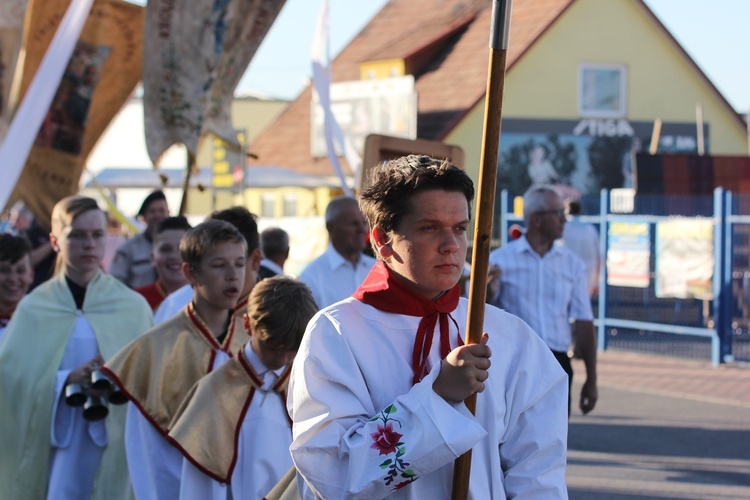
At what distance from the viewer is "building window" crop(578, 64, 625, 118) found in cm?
2998

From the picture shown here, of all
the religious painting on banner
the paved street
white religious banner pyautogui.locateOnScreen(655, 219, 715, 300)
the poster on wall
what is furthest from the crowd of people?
the poster on wall

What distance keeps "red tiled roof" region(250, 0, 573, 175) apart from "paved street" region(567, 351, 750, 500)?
48.1 ft

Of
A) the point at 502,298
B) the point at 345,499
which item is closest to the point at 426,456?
the point at 345,499

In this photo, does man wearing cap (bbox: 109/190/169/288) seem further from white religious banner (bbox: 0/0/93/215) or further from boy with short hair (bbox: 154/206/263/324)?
boy with short hair (bbox: 154/206/263/324)

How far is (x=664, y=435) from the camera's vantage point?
33.9ft

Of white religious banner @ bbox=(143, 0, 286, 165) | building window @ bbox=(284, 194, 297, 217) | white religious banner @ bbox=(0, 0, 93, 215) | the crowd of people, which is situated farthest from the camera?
building window @ bbox=(284, 194, 297, 217)

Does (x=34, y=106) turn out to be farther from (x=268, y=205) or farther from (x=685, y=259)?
(x=268, y=205)

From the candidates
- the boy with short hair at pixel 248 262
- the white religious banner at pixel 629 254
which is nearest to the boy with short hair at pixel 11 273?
the boy with short hair at pixel 248 262

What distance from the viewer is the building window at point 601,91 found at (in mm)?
29984

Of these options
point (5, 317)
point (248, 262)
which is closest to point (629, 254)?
point (248, 262)

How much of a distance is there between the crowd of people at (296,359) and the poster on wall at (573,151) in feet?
67.5

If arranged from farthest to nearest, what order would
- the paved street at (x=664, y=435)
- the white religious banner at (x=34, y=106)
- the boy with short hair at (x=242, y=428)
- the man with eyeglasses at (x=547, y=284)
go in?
the paved street at (x=664, y=435), the man with eyeglasses at (x=547, y=284), the white religious banner at (x=34, y=106), the boy with short hair at (x=242, y=428)

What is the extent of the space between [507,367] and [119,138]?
4126 cm

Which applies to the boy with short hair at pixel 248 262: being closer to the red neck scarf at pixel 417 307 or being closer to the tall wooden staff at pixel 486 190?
the red neck scarf at pixel 417 307
